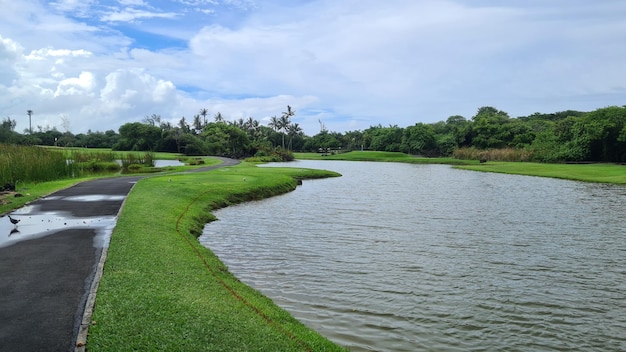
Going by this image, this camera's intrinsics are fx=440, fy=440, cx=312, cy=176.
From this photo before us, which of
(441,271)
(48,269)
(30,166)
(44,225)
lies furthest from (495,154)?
(48,269)

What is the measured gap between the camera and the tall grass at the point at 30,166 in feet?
90.3

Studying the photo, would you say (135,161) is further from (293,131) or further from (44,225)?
(293,131)

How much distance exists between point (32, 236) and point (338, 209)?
15777 millimetres

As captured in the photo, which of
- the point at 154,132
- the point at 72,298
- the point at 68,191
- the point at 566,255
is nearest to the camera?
the point at 72,298

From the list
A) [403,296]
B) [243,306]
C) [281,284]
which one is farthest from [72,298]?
[403,296]

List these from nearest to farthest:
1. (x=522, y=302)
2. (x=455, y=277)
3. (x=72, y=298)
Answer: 1. (x=72, y=298)
2. (x=522, y=302)
3. (x=455, y=277)

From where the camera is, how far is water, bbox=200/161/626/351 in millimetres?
9453

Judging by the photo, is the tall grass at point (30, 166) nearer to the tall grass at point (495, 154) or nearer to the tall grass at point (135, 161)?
the tall grass at point (135, 161)

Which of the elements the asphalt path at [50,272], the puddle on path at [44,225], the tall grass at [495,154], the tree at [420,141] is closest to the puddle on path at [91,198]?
the asphalt path at [50,272]

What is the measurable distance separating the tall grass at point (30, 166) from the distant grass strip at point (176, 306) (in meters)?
16.7

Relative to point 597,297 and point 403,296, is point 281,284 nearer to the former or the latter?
point 403,296

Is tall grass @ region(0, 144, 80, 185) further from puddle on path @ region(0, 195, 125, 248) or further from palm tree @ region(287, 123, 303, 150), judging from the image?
palm tree @ region(287, 123, 303, 150)

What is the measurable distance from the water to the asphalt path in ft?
13.9

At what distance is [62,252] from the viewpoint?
11938 mm
